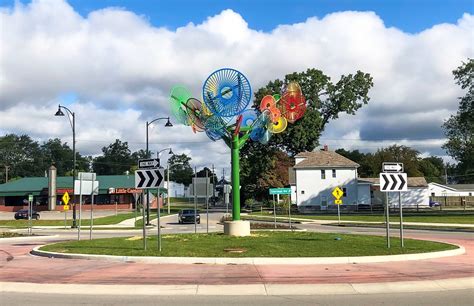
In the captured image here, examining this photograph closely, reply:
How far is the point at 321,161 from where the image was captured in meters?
72.5

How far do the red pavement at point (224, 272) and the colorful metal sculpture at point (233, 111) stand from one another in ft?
30.5

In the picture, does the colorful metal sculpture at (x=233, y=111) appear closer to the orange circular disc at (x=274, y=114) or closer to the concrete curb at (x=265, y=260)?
the orange circular disc at (x=274, y=114)

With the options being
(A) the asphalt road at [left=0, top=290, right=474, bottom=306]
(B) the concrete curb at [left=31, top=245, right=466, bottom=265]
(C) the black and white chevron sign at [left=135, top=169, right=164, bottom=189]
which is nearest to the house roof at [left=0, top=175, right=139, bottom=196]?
(C) the black and white chevron sign at [left=135, top=169, right=164, bottom=189]

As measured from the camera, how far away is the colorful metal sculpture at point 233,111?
23031mm

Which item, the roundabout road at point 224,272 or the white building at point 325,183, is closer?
the roundabout road at point 224,272

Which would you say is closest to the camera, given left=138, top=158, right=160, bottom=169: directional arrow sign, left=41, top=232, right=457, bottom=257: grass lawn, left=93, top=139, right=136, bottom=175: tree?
left=41, top=232, right=457, bottom=257: grass lawn

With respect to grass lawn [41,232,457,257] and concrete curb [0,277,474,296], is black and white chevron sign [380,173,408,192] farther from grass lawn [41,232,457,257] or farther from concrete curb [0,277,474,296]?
concrete curb [0,277,474,296]

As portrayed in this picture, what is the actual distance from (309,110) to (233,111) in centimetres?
4823

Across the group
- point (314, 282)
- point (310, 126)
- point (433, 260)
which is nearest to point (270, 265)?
point (314, 282)

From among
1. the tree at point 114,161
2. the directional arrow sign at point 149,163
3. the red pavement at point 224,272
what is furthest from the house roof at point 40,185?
the tree at point 114,161

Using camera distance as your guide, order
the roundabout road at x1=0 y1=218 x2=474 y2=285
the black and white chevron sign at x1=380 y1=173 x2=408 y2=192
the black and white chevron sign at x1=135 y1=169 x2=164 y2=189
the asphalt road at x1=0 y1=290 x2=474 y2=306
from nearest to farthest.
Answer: the asphalt road at x1=0 y1=290 x2=474 y2=306 → the roundabout road at x1=0 y1=218 x2=474 y2=285 → the black and white chevron sign at x1=135 y1=169 x2=164 y2=189 → the black and white chevron sign at x1=380 y1=173 x2=408 y2=192

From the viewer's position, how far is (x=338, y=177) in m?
72.1

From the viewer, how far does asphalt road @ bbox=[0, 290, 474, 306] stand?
920 cm

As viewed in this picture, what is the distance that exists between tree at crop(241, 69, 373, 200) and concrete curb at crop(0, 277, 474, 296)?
192 feet
